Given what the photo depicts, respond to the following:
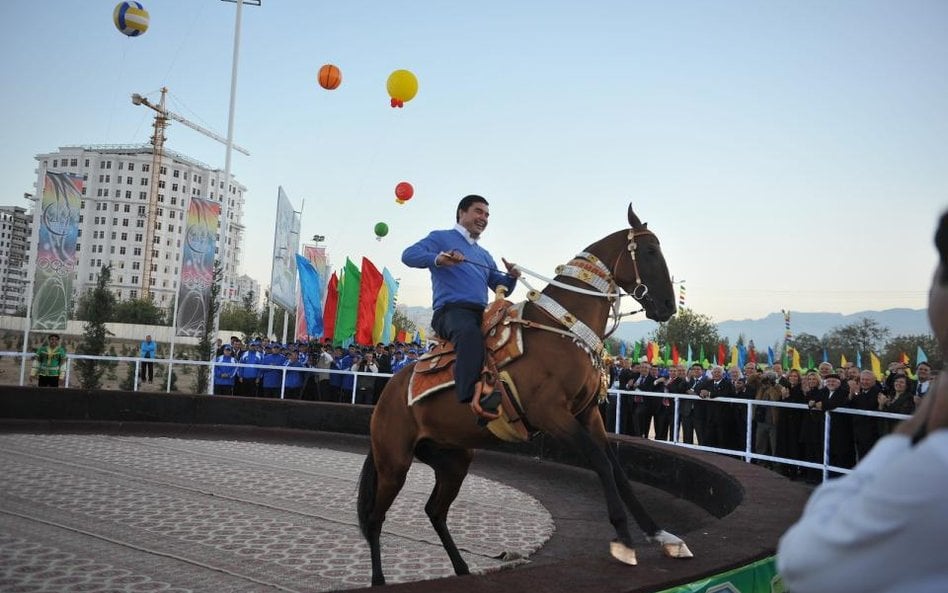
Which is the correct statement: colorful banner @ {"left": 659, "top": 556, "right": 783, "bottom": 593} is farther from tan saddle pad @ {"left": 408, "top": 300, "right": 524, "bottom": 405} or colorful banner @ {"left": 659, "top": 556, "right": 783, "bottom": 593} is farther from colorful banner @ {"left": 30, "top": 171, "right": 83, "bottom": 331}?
colorful banner @ {"left": 30, "top": 171, "right": 83, "bottom": 331}

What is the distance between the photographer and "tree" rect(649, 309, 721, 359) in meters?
77.8

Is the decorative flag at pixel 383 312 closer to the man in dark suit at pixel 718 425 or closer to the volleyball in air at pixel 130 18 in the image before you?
the volleyball in air at pixel 130 18

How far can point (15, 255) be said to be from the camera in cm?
11962

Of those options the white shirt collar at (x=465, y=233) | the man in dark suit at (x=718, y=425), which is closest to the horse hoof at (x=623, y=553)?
the white shirt collar at (x=465, y=233)

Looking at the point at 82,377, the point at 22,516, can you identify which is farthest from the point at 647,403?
the point at 82,377

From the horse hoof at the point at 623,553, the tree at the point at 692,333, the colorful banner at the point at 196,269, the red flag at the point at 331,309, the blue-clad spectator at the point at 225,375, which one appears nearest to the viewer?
the horse hoof at the point at 623,553

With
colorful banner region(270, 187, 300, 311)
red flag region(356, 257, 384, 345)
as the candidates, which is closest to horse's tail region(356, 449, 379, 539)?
colorful banner region(270, 187, 300, 311)

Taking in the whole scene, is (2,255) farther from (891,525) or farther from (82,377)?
(891,525)

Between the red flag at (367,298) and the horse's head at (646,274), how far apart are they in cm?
1881

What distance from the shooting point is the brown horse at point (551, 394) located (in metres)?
5.21

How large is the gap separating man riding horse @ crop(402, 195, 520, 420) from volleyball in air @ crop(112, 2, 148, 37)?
55.3ft

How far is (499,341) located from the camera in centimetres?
557

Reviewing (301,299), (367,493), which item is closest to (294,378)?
(301,299)

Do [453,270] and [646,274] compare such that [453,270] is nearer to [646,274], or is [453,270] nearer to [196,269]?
[646,274]
